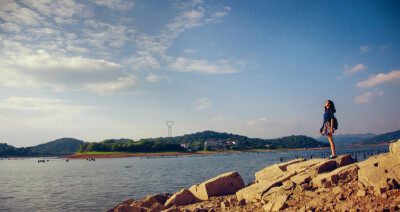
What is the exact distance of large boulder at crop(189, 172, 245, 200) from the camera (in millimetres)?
14641

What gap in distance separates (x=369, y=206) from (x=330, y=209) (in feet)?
3.76

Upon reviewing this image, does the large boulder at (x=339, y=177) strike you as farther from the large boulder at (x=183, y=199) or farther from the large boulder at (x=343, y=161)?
the large boulder at (x=183, y=199)

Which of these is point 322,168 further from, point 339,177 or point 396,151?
point 396,151

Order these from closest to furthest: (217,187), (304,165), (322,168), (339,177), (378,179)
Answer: (378,179) → (339,177) → (322,168) → (304,165) → (217,187)

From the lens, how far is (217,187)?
1497cm

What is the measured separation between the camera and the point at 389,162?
9.51 m

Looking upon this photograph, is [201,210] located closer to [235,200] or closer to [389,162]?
[235,200]

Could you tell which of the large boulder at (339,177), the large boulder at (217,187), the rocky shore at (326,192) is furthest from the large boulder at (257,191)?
the large boulder at (217,187)

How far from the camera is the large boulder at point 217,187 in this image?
14641mm

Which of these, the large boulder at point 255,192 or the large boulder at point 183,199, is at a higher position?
the large boulder at point 255,192

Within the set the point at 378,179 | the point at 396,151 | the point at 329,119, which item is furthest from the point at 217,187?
the point at 396,151

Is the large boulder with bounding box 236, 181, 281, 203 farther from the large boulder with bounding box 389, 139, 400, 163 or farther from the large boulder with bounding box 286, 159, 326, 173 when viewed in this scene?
the large boulder with bounding box 389, 139, 400, 163

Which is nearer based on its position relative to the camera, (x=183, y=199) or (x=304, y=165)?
(x=304, y=165)

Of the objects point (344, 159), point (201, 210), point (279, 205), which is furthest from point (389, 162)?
point (201, 210)
